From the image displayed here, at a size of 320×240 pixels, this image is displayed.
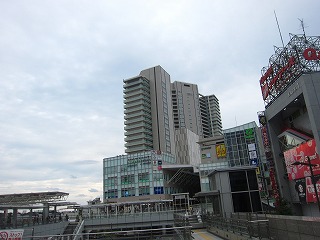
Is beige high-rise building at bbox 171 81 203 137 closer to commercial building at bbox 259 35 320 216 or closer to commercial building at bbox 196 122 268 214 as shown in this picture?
commercial building at bbox 196 122 268 214

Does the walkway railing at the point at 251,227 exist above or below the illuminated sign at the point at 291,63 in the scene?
below

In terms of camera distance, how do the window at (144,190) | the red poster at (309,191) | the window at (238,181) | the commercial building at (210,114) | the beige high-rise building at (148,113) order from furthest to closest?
the commercial building at (210,114) → the beige high-rise building at (148,113) → the window at (144,190) → the window at (238,181) → the red poster at (309,191)

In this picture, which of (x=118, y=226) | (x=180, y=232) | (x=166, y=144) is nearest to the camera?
(x=180, y=232)

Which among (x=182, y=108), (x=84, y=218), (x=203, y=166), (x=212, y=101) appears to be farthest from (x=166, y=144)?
(x=84, y=218)

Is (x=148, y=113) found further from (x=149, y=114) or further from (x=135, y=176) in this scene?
(x=135, y=176)

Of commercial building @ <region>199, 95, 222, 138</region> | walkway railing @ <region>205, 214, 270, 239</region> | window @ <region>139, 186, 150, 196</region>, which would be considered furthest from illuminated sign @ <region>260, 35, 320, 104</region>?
commercial building @ <region>199, 95, 222, 138</region>

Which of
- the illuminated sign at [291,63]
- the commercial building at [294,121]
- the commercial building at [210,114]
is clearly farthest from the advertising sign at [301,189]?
the commercial building at [210,114]

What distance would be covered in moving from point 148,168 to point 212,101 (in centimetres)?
10729

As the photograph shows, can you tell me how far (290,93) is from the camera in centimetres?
2873

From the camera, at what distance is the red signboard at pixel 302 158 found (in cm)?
2588

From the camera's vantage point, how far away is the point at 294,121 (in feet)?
108

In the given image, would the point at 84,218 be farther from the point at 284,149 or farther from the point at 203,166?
the point at 203,166

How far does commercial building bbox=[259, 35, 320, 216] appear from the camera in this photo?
83.8 feet

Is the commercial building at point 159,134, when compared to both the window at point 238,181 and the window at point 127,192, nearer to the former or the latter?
the window at point 127,192
